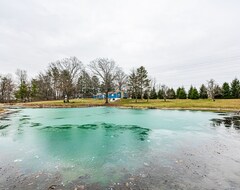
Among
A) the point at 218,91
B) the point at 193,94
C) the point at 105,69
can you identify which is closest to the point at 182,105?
the point at 105,69

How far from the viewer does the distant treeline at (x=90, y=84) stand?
32.4 metres

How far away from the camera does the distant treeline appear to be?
106 ft

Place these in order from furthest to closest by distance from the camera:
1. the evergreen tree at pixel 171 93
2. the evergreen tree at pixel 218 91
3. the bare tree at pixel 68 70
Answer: the evergreen tree at pixel 171 93 → the evergreen tree at pixel 218 91 → the bare tree at pixel 68 70

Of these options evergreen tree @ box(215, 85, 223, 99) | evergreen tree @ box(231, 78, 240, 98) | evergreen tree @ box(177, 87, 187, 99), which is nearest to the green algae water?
evergreen tree @ box(215, 85, 223, 99)

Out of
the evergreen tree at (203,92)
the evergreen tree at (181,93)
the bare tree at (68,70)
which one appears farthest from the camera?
the evergreen tree at (181,93)

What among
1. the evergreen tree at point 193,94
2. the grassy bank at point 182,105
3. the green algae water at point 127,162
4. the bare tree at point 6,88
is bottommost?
the green algae water at point 127,162

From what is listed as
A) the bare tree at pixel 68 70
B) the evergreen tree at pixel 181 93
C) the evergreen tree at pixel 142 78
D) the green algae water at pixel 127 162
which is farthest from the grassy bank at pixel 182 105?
the green algae water at pixel 127 162

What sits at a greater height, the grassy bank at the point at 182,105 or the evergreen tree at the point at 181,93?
the evergreen tree at the point at 181,93

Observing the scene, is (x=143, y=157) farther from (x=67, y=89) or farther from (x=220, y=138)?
(x=67, y=89)

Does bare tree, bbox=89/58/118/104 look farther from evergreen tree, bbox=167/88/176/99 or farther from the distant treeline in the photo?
evergreen tree, bbox=167/88/176/99

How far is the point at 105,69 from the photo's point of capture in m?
32.1

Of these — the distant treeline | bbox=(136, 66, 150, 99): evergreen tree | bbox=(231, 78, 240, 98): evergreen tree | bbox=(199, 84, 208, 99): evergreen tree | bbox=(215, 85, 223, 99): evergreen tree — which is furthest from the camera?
bbox=(199, 84, 208, 99): evergreen tree

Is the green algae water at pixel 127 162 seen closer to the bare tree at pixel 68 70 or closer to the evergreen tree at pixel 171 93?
the bare tree at pixel 68 70

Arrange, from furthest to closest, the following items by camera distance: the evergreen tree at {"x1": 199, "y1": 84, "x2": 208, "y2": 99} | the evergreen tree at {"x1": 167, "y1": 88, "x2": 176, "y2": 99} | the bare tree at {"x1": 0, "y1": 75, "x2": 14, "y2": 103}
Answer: the evergreen tree at {"x1": 167, "y1": 88, "x2": 176, "y2": 99}, the evergreen tree at {"x1": 199, "y1": 84, "x2": 208, "y2": 99}, the bare tree at {"x1": 0, "y1": 75, "x2": 14, "y2": 103}
